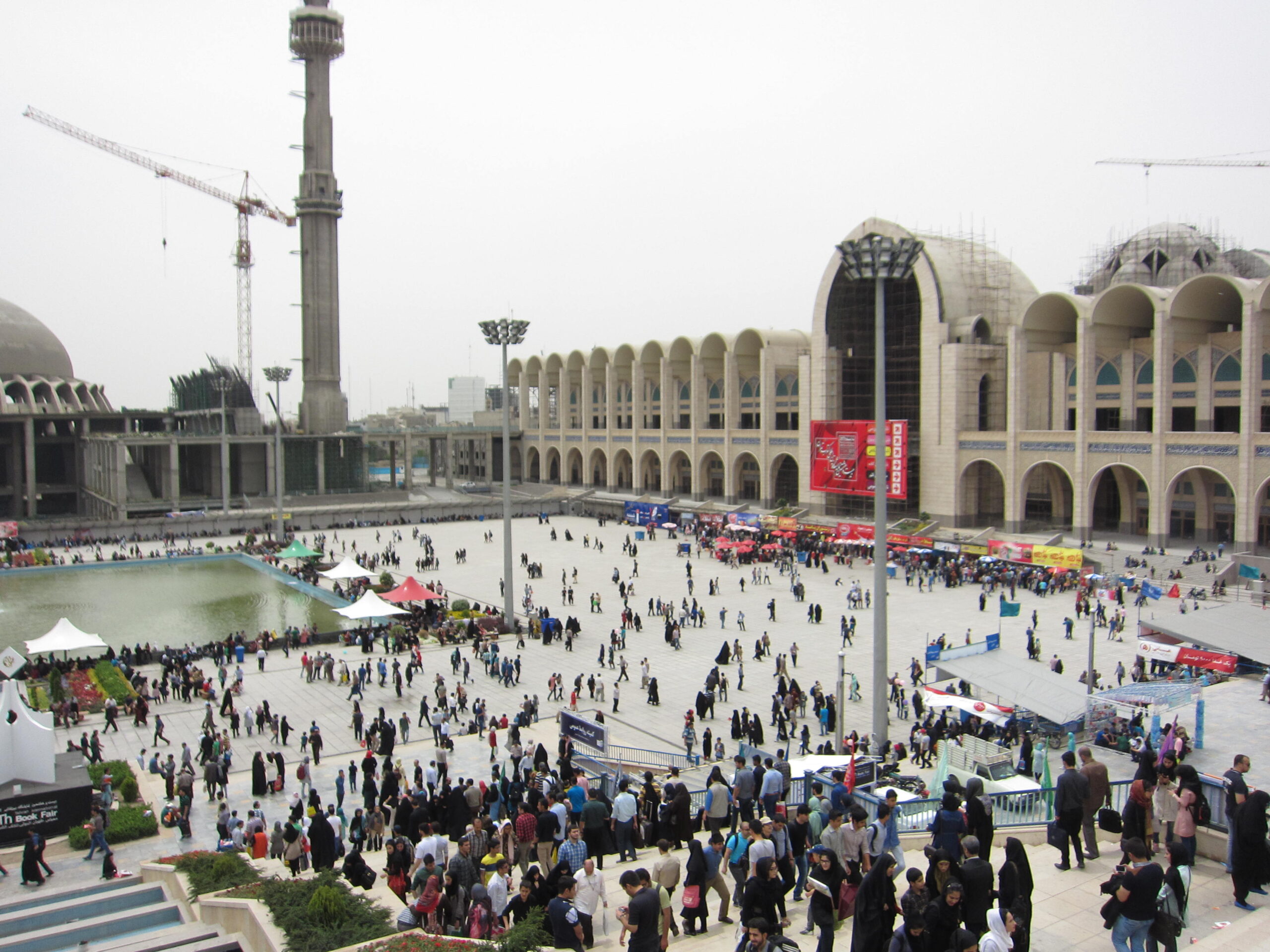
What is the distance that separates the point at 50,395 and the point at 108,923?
7746cm

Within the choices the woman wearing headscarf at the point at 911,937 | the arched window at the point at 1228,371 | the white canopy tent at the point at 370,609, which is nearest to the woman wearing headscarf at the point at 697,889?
the woman wearing headscarf at the point at 911,937

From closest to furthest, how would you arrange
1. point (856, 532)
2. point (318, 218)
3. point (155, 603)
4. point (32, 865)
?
point (32, 865), point (155, 603), point (856, 532), point (318, 218)

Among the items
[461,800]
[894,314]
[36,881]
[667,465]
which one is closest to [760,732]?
[461,800]

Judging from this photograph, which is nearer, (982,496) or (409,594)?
(409,594)

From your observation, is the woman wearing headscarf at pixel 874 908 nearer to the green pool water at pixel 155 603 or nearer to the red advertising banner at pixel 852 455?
the green pool water at pixel 155 603

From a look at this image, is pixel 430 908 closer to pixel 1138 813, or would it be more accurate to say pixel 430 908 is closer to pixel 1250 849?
pixel 1138 813

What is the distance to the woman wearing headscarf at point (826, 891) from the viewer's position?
7266mm

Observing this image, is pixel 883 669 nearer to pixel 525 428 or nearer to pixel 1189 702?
pixel 1189 702

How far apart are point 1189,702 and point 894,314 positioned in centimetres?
3736

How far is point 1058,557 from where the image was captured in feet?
126

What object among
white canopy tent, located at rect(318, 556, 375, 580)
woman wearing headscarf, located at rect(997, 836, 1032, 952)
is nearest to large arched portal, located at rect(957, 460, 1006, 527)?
white canopy tent, located at rect(318, 556, 375, 580)

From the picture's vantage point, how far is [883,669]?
52.1 feet

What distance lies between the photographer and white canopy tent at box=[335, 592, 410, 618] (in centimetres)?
2933

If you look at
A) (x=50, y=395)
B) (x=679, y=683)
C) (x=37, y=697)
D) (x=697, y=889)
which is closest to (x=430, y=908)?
(x=697, y=889)
